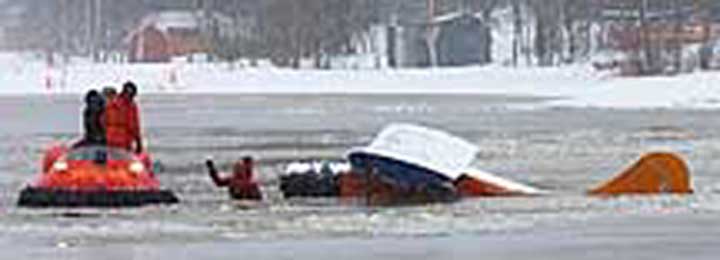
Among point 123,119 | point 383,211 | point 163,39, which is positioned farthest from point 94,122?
point 163,39

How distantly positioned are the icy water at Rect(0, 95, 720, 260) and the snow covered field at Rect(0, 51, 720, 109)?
12050 mm

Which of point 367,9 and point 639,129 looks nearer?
point 639,129

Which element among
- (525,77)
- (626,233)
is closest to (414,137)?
(626,233)

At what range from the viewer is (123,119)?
2430 cm

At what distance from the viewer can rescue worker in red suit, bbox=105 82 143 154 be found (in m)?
24.2

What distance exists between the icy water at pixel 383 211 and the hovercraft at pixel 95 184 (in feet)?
1.10

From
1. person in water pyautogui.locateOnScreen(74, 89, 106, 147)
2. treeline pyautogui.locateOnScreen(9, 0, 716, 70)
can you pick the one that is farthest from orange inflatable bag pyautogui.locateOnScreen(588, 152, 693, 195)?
treeline pyautogui.locateOnScreen(9, 0, 716, 70)

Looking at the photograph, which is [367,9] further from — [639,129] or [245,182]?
[245,182]

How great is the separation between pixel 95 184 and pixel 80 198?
0.76 feet

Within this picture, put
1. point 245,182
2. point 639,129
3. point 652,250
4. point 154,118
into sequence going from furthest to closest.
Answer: point 154,118, point 639,129, point 245,182, point 652,250

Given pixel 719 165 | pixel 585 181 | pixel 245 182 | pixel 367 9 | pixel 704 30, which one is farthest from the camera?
pixel 367 9

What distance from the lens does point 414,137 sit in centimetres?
2292

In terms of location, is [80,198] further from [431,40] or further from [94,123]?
[431,40]

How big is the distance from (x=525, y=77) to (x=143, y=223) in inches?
2376
